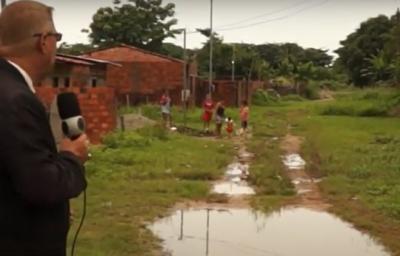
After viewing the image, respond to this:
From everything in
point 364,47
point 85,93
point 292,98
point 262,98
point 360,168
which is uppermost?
point 364,47

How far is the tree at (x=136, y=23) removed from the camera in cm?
4797

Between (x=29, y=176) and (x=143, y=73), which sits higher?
(x=143, y=73)

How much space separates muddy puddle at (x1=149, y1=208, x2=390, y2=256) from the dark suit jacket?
5.34 meters

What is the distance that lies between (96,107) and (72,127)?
45.4 feet

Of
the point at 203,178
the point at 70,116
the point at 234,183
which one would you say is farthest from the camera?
the point at 203,178

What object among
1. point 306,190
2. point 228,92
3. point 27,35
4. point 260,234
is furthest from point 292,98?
point 27,35

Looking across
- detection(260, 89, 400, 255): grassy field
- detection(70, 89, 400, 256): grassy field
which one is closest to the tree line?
detection(260, 89, 400, 255): grassy field

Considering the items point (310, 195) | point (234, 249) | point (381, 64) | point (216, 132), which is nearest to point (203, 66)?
point (381, 64)

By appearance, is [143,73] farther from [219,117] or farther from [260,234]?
[260,234]

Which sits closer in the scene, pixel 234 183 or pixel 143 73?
pixel 234 183

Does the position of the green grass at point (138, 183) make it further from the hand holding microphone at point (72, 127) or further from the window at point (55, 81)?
the hand holding microphone at point (72, 127)

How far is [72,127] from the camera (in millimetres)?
2430

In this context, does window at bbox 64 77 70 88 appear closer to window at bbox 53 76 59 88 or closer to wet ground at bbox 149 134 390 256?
window at bbox 53 76 59 88

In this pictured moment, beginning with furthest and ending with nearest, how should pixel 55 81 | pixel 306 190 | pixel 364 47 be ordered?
pixel 364 47, pixel 55 81, pixel 306 190
